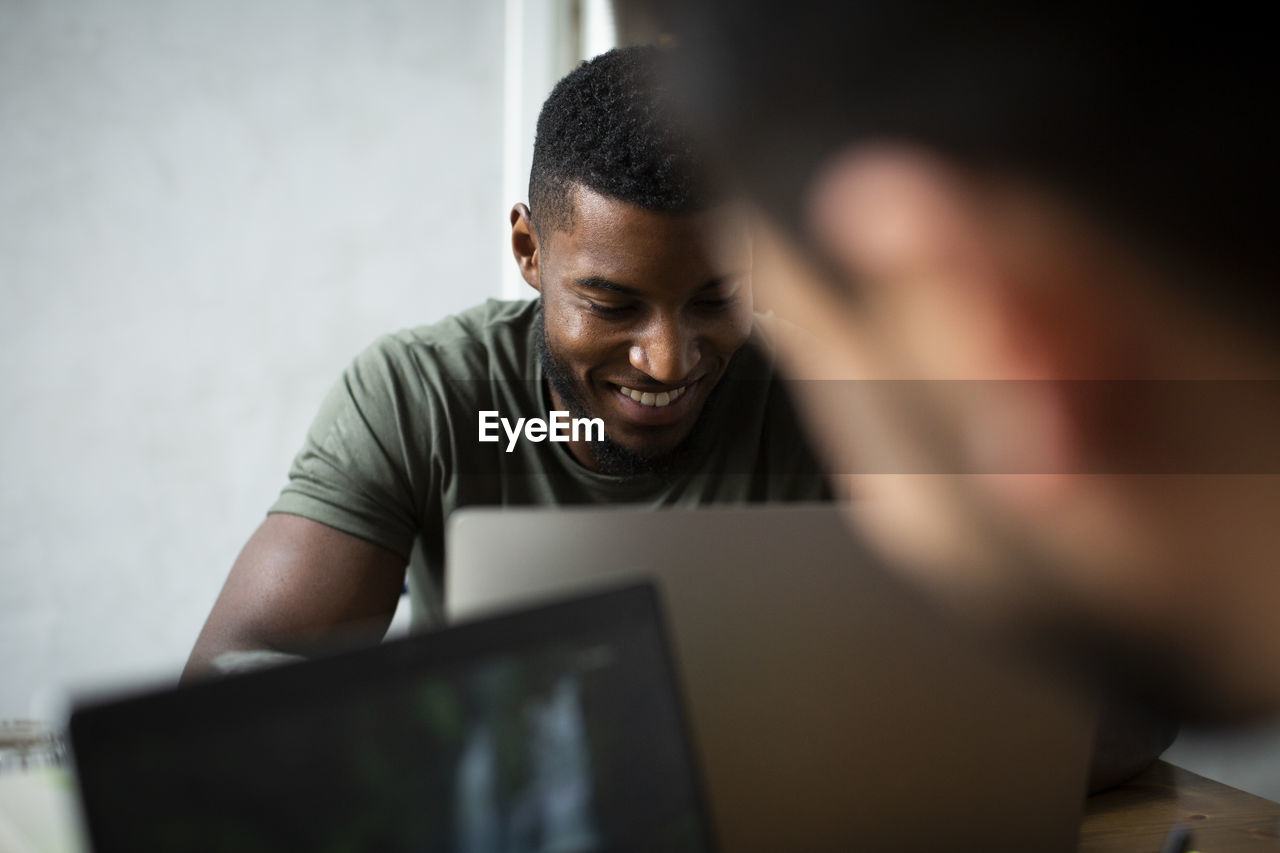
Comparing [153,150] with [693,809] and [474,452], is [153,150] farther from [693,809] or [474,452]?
[693,809]

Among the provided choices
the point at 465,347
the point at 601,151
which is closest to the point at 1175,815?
the point at 601,151

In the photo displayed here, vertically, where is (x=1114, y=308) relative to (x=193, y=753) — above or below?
above

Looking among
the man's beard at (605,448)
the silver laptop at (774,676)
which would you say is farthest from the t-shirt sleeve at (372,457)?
the silver laptop at (774,676)

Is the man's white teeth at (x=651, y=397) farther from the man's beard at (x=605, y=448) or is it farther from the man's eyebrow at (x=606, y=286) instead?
the man's eyebrow at (x=606, y=286)

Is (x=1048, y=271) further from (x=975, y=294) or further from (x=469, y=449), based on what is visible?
(x=469, y=449)

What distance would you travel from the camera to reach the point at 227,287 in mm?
2094

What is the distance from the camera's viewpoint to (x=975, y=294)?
0.10 meters

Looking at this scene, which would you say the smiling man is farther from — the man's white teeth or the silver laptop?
the silver laptop

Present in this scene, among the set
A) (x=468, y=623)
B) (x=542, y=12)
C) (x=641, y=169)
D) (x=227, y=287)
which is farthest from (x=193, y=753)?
(x=542, y=12)

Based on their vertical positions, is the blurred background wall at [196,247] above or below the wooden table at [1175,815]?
above

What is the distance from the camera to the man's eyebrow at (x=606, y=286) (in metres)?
1.15

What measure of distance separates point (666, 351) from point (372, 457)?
0.39 meters

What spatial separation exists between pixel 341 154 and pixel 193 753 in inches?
79.3

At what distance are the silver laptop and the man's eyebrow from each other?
2.14ft
